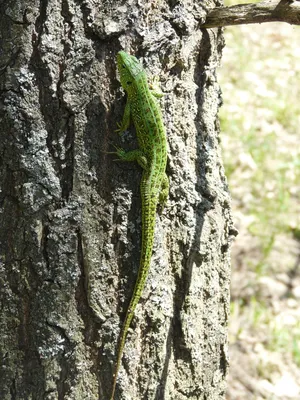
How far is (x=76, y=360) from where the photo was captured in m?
2.08

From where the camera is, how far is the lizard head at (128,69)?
1945 millimetres

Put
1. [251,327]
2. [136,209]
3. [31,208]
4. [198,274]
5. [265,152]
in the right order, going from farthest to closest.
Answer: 1. [265,152]
2. [251,327]
3. [198,274]
4. [136,209]
5. [31,208]

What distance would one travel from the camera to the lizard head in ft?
6.38

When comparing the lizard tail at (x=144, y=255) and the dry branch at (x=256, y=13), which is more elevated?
the dry branch at (x=256, y=13)

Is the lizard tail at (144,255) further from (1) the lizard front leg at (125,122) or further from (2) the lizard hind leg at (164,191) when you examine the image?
(1) the lizard front leg at (125,122)

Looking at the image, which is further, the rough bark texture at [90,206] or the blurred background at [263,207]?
the blurred background at [263,207]

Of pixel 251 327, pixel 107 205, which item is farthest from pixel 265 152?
pixel 107 205

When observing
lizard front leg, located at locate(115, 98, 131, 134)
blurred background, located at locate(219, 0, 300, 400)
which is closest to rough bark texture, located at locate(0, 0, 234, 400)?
lizard front leg, located at locate(115, 98, 131, 134)

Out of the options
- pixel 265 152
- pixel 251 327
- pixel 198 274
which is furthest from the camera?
pixel 265 152

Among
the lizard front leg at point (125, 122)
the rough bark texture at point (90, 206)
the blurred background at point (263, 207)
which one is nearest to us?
the rough bark texture at point (90, 206)

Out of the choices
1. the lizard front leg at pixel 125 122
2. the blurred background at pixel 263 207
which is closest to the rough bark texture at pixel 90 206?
the lizard front leg at pixel 125 122

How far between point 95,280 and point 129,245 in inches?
7.5

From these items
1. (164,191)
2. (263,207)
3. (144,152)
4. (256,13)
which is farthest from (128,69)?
(263,207)

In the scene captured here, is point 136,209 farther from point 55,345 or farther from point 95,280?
point 55,345
